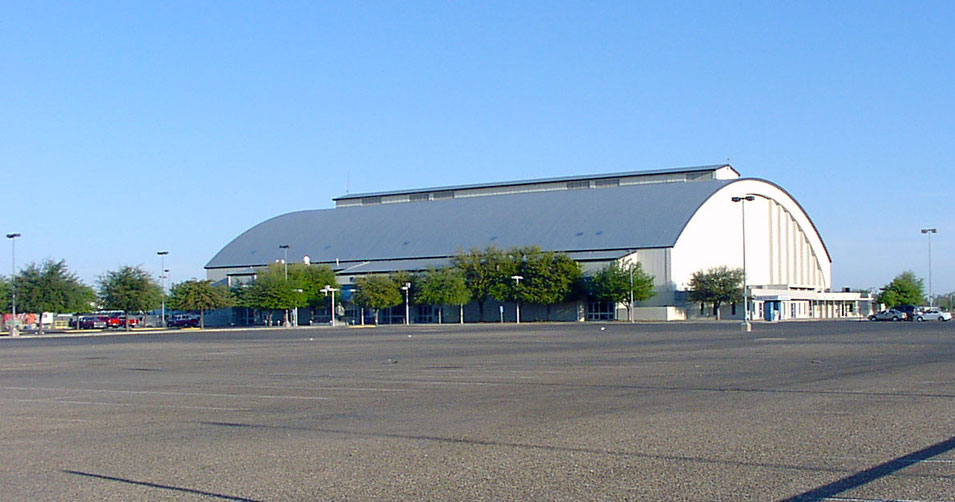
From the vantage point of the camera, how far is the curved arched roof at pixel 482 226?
3942 inches

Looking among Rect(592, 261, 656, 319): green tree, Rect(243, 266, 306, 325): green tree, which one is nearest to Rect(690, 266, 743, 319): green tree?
Rect(592, 261, 656, 319): green tree

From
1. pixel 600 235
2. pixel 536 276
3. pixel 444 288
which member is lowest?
pixel 444 288

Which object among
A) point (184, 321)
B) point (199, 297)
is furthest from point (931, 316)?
point (184, 321)

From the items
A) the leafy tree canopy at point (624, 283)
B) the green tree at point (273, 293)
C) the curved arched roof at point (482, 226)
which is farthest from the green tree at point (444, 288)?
the leafy tree canopy at point (624, 283)

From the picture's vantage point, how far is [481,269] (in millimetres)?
101625

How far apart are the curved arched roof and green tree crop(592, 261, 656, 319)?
13.6 ft

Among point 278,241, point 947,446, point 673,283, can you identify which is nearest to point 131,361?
point 947,446

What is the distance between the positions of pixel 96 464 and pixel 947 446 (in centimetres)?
925

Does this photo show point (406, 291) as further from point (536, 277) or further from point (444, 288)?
point (536, 277)

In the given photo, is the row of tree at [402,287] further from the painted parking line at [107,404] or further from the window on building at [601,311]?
the painted parking line at [107,404]

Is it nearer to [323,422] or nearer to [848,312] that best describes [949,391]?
[323,422]

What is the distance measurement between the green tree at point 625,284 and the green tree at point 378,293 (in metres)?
21.9

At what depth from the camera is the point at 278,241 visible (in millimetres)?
123188

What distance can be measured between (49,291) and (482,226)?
4674 cm
